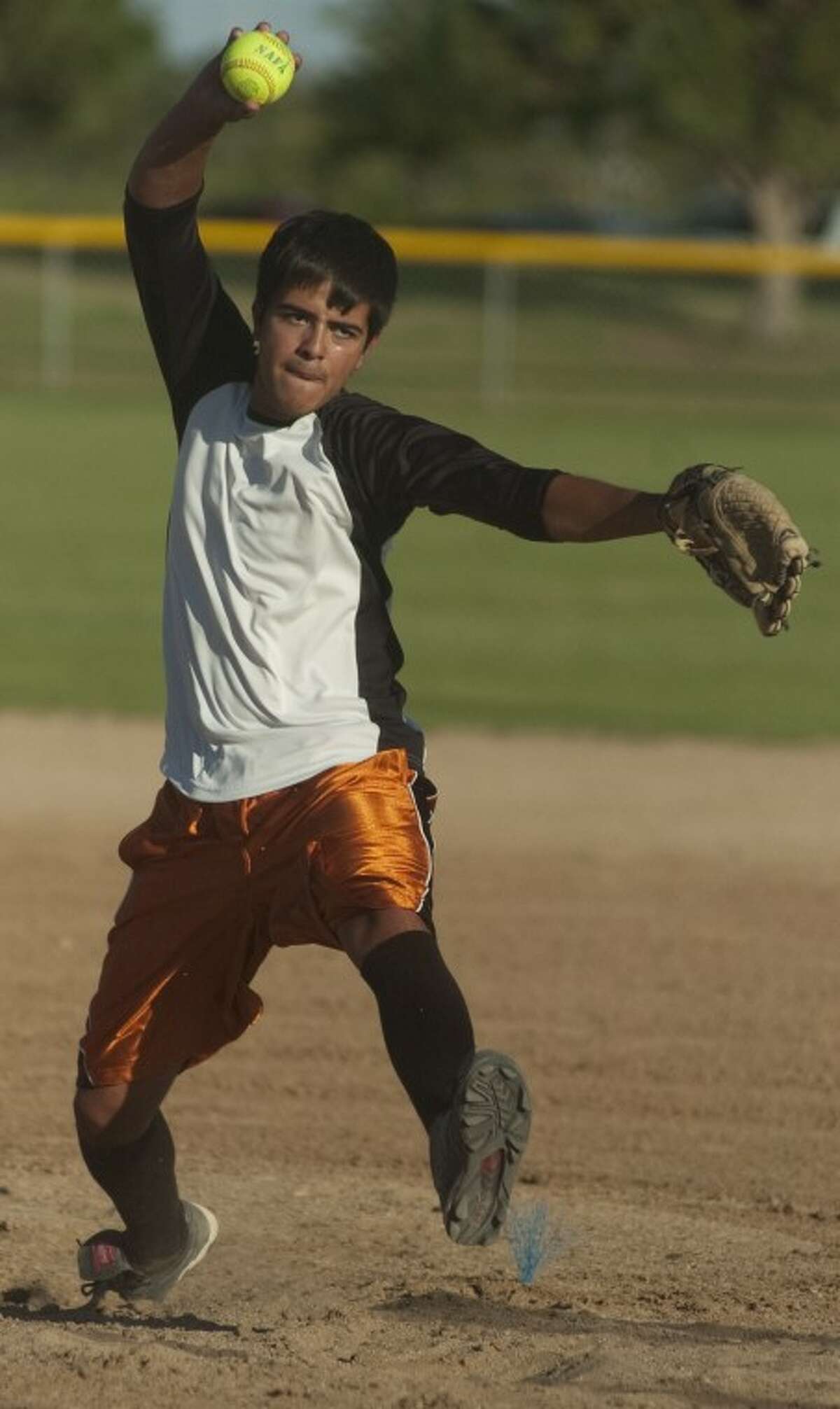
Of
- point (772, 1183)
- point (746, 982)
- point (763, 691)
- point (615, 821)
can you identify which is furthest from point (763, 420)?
point (772, 1183)

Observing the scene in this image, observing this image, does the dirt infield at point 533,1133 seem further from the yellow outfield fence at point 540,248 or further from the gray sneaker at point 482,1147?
the yellow outfield fence at point 540,248

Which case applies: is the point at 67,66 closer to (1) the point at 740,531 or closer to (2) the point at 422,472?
(2) the point at 422,472

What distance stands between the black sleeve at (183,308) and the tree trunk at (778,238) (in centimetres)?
2712

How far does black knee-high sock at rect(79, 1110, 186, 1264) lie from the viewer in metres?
3.93

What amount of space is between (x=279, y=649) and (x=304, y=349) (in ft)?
1.52

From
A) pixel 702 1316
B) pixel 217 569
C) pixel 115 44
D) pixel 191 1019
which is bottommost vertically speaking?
pixel 702 1316

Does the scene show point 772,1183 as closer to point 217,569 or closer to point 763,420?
point 217,569

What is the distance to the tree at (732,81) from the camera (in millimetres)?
36594

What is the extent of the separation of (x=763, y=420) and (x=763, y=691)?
1435 cm

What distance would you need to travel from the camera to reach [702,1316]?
4.12m

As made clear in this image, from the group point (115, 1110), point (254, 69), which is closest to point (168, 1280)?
point (115, 1110)

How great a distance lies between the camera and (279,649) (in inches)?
143

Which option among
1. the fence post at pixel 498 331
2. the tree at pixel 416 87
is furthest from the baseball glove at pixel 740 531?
the tree at pixel 416 87

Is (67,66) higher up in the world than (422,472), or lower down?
higher up
